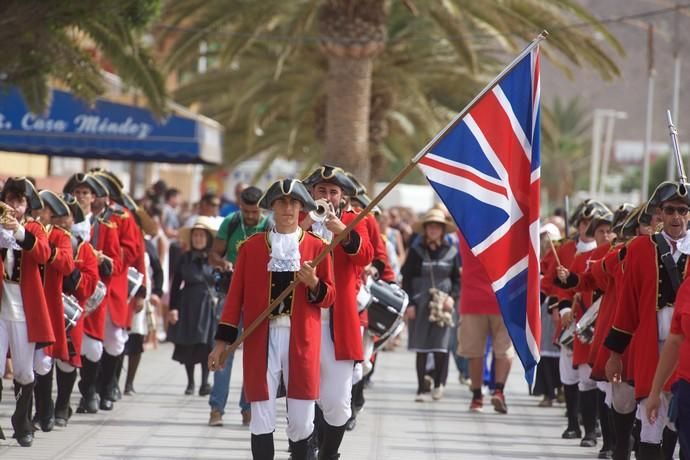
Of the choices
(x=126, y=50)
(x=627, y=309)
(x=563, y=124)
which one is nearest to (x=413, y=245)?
(x=126, y=50)

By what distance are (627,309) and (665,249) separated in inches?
17.9

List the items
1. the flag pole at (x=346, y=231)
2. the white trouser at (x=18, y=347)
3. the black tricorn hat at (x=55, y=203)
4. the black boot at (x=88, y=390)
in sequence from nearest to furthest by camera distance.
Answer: the flag pole at (x=346, y=231), the white trouser at (x=18, y=347), the black tricorn hat at (x=55, y=203), the black boot at (x=88, y=390)

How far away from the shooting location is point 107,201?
495 inches

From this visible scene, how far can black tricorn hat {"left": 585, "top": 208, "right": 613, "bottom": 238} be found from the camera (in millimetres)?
12250

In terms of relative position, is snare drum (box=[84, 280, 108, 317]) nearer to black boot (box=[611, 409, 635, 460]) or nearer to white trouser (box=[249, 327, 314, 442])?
white trouser (box=[249, 327, 314, 442])

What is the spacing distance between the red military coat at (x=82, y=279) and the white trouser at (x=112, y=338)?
46.7 inches

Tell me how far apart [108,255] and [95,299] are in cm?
66

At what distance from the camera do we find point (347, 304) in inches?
360

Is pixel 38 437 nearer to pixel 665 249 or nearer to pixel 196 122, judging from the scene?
pixel 665 249

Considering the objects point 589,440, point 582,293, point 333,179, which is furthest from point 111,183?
point 589,440

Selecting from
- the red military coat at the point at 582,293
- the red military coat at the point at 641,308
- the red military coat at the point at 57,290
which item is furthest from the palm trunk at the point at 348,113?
the red military coat at the point at 641,308

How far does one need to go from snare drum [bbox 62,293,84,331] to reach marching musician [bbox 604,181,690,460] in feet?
13.4

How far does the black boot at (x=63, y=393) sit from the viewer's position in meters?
11.5

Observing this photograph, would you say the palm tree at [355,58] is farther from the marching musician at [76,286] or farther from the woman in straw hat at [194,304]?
the marching musician at [76,286]
